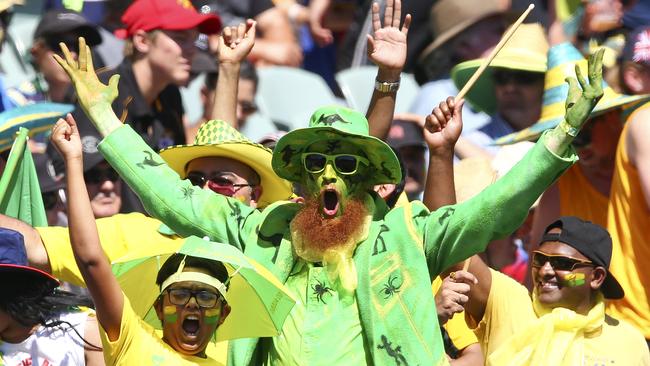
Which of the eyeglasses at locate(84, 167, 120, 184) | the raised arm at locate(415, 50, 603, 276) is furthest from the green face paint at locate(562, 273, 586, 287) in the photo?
the eyeglasses at locate(84, 167, 120, 184)

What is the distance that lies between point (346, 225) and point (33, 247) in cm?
140

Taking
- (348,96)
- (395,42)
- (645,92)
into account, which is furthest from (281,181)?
(348,96)

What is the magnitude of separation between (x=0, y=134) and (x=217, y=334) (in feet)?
7.22

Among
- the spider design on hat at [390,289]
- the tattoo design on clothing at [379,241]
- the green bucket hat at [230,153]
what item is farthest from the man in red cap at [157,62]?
the spider design on hat at [390,289]

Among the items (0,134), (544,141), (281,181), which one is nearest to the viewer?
(544,141)

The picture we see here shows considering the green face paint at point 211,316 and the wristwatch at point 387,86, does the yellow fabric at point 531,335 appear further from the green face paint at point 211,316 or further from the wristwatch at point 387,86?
the green face paint at point 211,316

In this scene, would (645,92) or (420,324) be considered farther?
(645,92)

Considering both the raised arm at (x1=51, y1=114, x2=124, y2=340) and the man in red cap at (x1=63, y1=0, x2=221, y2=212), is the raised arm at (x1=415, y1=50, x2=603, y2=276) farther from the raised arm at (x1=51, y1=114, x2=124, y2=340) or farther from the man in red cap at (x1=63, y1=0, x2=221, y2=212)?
the man in red cap at (x1=63, y1=0, x2=221, y2=212)

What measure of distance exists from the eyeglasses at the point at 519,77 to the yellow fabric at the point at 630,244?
62.5 inches

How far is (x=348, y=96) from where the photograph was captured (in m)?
10.7

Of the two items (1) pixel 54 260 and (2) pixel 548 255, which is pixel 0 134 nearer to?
(1) pixel 54 260

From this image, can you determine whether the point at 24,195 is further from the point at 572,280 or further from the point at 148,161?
the point at 572,280

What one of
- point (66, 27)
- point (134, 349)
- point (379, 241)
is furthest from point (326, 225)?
point (66, 27)

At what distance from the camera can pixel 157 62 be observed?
8.66 m
